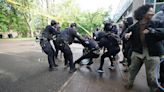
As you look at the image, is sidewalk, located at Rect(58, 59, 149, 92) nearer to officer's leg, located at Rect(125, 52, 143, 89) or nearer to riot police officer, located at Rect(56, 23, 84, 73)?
officer's leg, located at Rect(125, 52, 143, 89)

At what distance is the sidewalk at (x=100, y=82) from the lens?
647 centimetres

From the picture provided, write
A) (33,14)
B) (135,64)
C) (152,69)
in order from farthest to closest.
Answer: (33,14), (135,64), (152,69)

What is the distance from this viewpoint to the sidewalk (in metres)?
6.47

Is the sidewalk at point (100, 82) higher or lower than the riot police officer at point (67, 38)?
lower

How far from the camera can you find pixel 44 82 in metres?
7.32

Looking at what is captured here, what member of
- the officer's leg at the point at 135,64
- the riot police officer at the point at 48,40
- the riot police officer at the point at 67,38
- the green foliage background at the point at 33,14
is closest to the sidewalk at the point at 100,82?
the officer's leg at the point at 135,64

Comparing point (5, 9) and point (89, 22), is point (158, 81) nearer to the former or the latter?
point (5, 9)

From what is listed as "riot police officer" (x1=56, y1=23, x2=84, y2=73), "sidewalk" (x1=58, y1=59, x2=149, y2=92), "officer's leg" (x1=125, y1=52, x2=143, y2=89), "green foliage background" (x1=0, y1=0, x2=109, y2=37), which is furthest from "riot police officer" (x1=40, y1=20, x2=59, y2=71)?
"green foliage background" (x1=0, y1=0, x2=109, y2=37)

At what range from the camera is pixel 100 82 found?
24.0 feet

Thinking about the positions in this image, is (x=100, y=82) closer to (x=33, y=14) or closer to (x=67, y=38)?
(x=67, y=38)

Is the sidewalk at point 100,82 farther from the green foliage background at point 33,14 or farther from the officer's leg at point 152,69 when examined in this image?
the green foliage background at point 33,14

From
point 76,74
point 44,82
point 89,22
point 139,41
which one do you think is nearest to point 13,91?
point 44,82

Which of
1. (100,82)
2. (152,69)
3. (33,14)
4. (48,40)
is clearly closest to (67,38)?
(48,40)

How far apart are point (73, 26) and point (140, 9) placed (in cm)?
407
